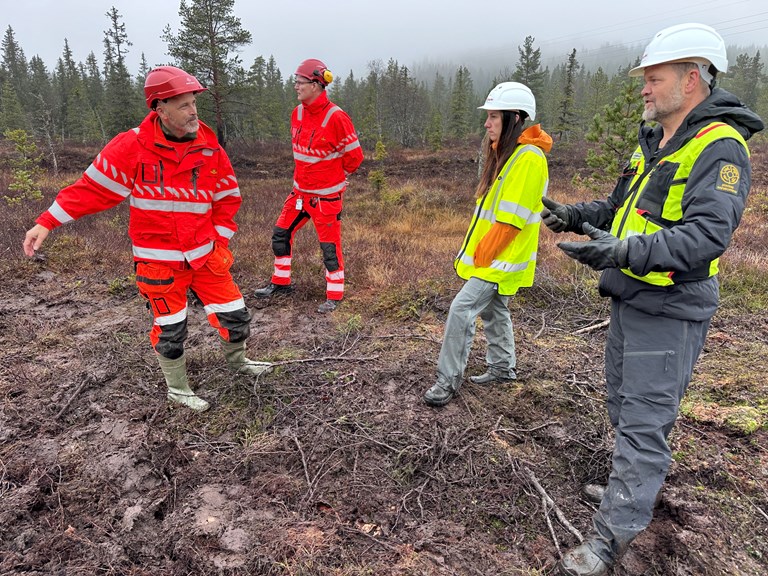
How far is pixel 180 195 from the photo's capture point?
2.86 m

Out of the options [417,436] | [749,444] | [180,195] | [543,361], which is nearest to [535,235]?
[543,361]

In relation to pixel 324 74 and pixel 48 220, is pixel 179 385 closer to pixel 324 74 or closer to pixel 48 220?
pixel 48 220

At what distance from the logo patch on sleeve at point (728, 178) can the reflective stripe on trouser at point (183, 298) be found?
2.82 metres

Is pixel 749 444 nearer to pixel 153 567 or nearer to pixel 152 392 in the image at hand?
pixel 153 567

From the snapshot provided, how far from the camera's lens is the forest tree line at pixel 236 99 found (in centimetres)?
2056

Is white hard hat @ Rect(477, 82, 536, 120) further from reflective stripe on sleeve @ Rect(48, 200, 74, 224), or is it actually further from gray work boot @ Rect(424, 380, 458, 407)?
reflective stripe on sleeve @ Rect(48, 200, 74, 224)

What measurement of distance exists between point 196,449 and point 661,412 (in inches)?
99.8

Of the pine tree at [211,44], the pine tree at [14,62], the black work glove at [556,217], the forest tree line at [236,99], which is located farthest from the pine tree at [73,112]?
the black work glove at [556,217]

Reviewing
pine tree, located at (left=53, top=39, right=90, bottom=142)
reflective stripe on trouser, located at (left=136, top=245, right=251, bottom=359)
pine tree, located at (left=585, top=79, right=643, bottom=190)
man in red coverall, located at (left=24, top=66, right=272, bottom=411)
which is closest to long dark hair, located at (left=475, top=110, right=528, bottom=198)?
man in red coverall, located at (left=24, top=66, right=272, bottom=411)

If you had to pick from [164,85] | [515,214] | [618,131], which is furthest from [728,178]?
[618,131]

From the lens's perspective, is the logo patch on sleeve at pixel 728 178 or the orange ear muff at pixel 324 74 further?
the orange ear muff at pixel 324 74

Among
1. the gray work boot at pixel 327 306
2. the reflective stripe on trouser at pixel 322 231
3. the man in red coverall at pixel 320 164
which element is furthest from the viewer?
the gray work boot at pixel 327 306

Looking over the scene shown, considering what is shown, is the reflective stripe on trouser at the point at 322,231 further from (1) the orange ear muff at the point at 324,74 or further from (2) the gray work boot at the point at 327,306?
(1) the orange ear muff at the point at 324,74

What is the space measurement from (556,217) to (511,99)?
2.94 ft
